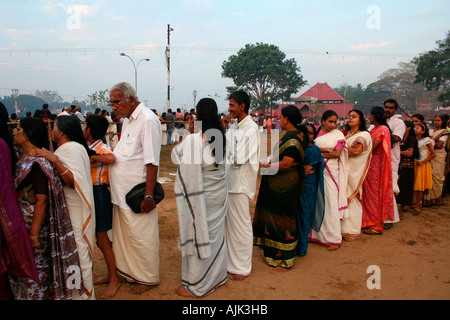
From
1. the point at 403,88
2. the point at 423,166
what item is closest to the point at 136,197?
the point at 423,166

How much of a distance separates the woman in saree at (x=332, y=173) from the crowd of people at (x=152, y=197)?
14mm

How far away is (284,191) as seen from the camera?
3.36 meters

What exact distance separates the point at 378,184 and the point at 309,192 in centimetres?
167

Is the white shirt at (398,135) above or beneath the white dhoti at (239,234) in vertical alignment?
above

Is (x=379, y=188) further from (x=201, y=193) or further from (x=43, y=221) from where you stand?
(x=43, y=221)

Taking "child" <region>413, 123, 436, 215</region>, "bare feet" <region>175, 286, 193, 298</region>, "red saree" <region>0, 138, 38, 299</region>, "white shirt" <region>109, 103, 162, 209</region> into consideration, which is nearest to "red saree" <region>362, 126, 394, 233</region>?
"child" <region>413, 123, 436, 215</region>

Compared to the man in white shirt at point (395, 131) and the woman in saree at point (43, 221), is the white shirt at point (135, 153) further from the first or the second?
the man in white shirt at point (395, 131)

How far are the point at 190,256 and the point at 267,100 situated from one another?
4087 cm

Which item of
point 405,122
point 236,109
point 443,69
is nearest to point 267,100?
point 443,69

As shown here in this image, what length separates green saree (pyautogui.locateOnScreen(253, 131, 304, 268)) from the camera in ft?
10.9

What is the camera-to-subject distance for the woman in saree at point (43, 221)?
2.14 meters

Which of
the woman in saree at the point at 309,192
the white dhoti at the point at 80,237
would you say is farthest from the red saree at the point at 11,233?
the woman in saree at the point at 309,192

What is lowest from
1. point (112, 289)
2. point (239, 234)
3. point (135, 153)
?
point (112, 289)
